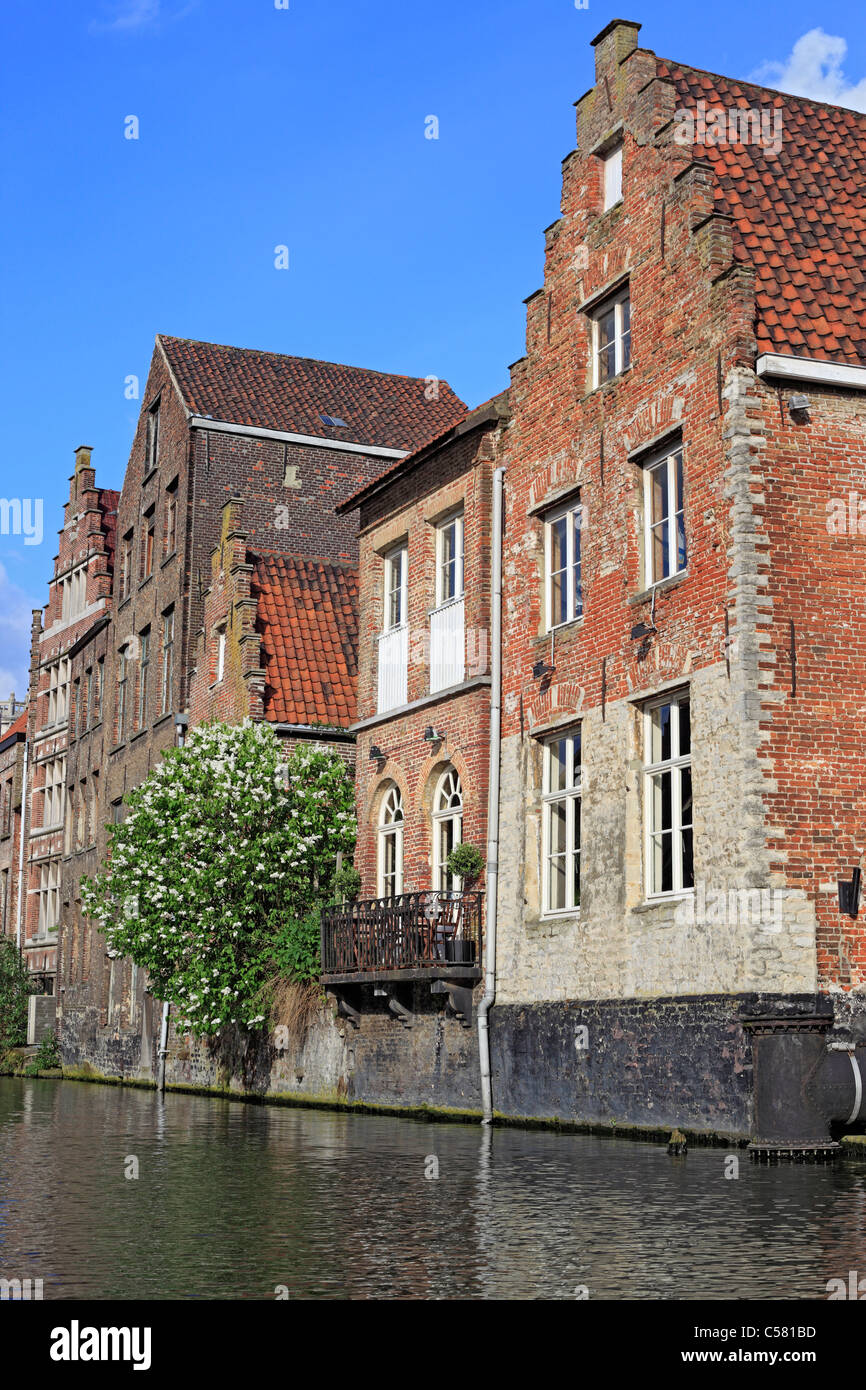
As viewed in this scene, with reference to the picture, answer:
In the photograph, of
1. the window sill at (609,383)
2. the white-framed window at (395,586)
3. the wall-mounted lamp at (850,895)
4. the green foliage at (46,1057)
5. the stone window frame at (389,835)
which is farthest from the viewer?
the green foliage at (46,1057)

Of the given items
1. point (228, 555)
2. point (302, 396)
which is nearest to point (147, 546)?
point (302, 396)

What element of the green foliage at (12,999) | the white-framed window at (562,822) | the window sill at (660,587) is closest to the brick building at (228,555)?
the green foliage at (12,999)

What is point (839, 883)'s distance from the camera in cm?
1555

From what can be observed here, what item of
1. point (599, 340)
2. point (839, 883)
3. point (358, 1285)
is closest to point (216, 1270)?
point (358, 1285)

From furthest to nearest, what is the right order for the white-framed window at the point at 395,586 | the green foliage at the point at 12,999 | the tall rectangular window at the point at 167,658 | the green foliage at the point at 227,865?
the green foliage at the point at 12,999
the tall rectangular window at the point at 167,658
the green foliage at the point at 227,865
the white-framed window at the point at 395,586

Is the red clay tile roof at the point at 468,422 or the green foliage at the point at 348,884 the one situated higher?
the red clay tile roof at the point at 468,422

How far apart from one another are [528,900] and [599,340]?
22.0 feet

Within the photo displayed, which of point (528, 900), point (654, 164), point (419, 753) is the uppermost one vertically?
point (654, 164)

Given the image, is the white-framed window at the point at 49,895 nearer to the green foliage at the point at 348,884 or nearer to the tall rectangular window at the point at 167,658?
the tall rectangular window at the point at 167,658

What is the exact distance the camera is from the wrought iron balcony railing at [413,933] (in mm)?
20812

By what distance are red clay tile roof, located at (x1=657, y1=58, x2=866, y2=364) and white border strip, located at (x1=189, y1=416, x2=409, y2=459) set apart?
54.0ft

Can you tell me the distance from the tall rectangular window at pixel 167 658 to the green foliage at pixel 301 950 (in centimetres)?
1142
